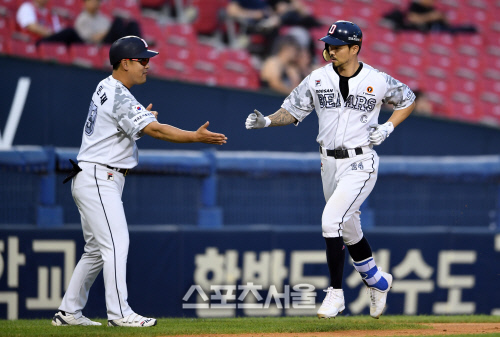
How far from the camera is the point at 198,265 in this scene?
6.49 metres

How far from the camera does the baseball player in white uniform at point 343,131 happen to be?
4270mm

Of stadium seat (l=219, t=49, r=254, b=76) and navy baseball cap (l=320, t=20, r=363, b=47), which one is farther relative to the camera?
stadium seat (l=219, t=49, r=254, b=76)

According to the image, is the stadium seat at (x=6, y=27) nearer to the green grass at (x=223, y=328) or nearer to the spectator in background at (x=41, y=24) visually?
the spectator in background at (x=41, y=24)

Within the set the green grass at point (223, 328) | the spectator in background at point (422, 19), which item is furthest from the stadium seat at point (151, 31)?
the green grass at point (223, 328)

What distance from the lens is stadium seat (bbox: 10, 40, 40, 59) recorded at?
353 inches

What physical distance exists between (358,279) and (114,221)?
3322 mm

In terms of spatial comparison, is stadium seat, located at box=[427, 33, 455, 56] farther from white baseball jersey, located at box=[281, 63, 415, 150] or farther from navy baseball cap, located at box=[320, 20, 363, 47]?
navy baseball cap, located at box=[320, 20, 363, 47]

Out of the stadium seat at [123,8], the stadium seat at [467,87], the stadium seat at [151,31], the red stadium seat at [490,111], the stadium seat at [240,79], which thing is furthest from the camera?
the stadium seat at [467,87]

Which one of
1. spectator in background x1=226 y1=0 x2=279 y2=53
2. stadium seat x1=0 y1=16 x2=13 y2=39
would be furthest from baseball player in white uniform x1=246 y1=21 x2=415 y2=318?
stadium seat x1=0 y1=16 x2=13 y2=39

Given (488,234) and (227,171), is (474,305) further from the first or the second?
(227,171)

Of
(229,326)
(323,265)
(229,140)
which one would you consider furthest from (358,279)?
(229,140)

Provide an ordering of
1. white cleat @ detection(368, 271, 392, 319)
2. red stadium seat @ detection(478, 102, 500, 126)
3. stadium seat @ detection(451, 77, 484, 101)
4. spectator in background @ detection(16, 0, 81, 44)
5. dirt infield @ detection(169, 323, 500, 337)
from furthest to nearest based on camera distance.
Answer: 1. stadium seat @ detection(451, 77, 484, 101)
2. red stadium seat @ detection(478, 102, 500, 126)
3. spectator in background @ detection(16, 0, 81, 44)
4. white cleat @ detection(368, 271, 392, 319)
5. dirt infield @ detection(169, 323, 500, 337)

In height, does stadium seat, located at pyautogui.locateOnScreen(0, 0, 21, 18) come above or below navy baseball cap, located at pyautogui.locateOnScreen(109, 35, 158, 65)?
above

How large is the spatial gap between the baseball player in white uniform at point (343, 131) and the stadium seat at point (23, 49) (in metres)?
5.53
